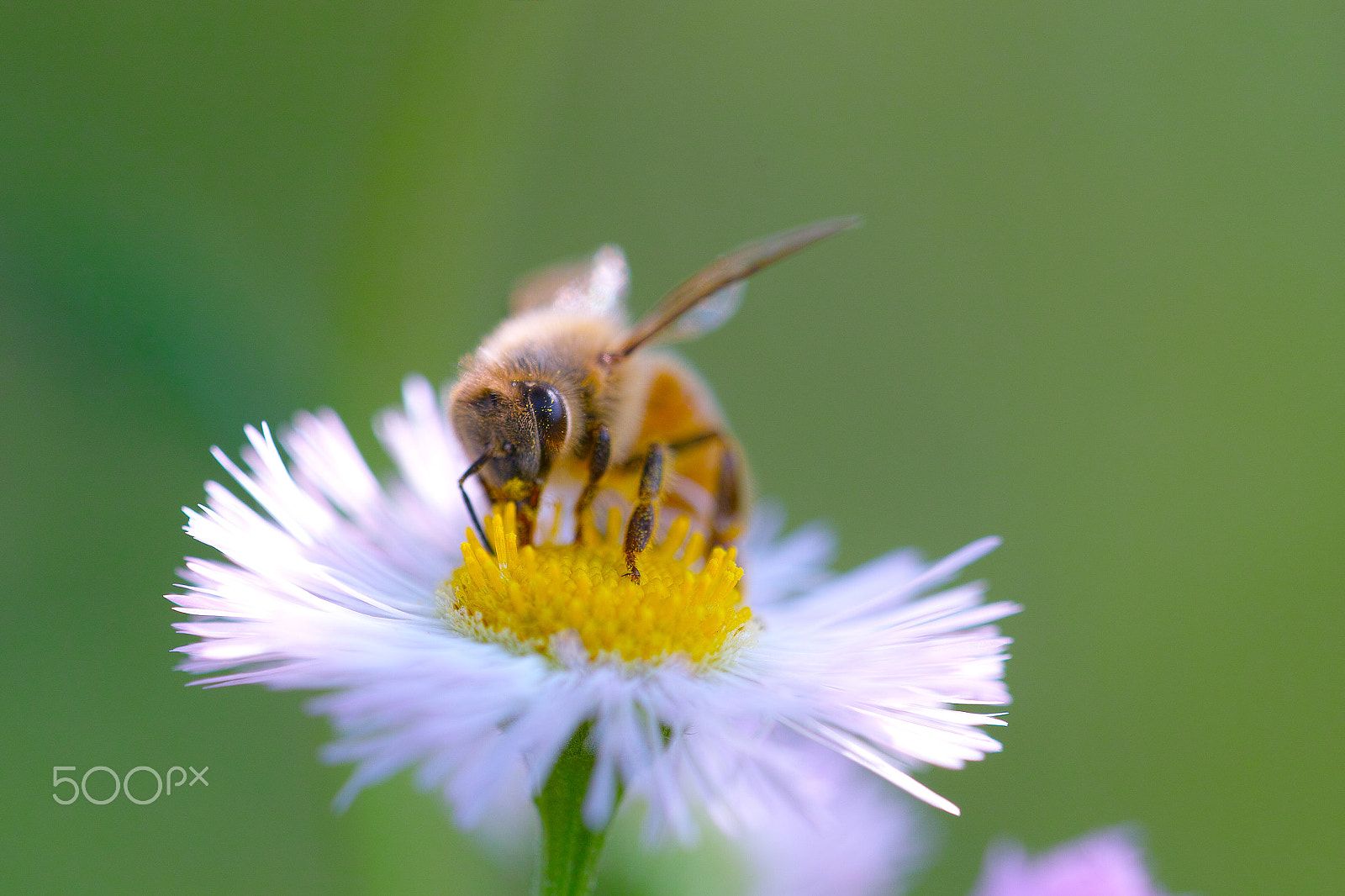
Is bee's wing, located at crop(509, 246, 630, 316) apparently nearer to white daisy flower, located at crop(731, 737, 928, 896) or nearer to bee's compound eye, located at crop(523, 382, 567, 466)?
bee's compound eye, located at crop(523, 382, 567, 466)

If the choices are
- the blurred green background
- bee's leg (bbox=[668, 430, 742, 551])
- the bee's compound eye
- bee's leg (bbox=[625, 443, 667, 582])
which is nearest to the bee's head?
the bee's compound eye

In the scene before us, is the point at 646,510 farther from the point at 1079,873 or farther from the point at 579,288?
the point at 579,288

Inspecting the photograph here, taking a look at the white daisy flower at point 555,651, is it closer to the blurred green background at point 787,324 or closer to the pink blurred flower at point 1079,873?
the pink blurred flower at point 1079,873

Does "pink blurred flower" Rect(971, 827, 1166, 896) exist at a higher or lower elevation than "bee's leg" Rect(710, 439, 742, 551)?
lower

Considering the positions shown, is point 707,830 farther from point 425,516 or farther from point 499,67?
point 499,67

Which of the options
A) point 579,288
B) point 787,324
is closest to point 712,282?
point 579,288
